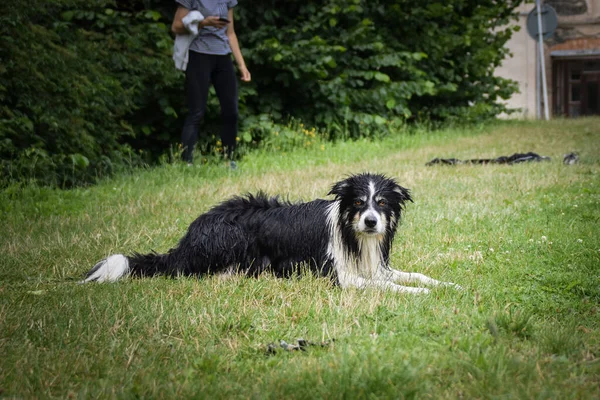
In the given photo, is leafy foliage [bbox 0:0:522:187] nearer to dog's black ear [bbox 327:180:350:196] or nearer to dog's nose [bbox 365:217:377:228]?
dog's black ear [bbox 327:180:350:196]

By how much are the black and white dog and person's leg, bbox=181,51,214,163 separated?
3966 millimetres

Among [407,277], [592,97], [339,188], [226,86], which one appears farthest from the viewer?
[592,97]

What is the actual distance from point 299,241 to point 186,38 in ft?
14.9

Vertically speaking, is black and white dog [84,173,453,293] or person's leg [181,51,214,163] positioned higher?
person's leg [181,51,214,163]

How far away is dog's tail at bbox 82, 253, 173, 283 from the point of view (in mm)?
4430

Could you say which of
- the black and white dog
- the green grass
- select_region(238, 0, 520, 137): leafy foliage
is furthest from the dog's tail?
select_region(238, 0, 520, 137): leafy foliage

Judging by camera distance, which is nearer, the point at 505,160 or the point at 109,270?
the point at 109,270

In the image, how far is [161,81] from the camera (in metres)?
10.0

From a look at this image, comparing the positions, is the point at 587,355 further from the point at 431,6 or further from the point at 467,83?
the point at 467,83

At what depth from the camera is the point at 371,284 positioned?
14.1ft

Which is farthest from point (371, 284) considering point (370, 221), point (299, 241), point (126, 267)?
point (126, 267)

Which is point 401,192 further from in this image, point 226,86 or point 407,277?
point 226,86

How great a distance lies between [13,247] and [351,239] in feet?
8.97

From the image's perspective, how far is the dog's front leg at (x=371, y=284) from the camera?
4074mm
